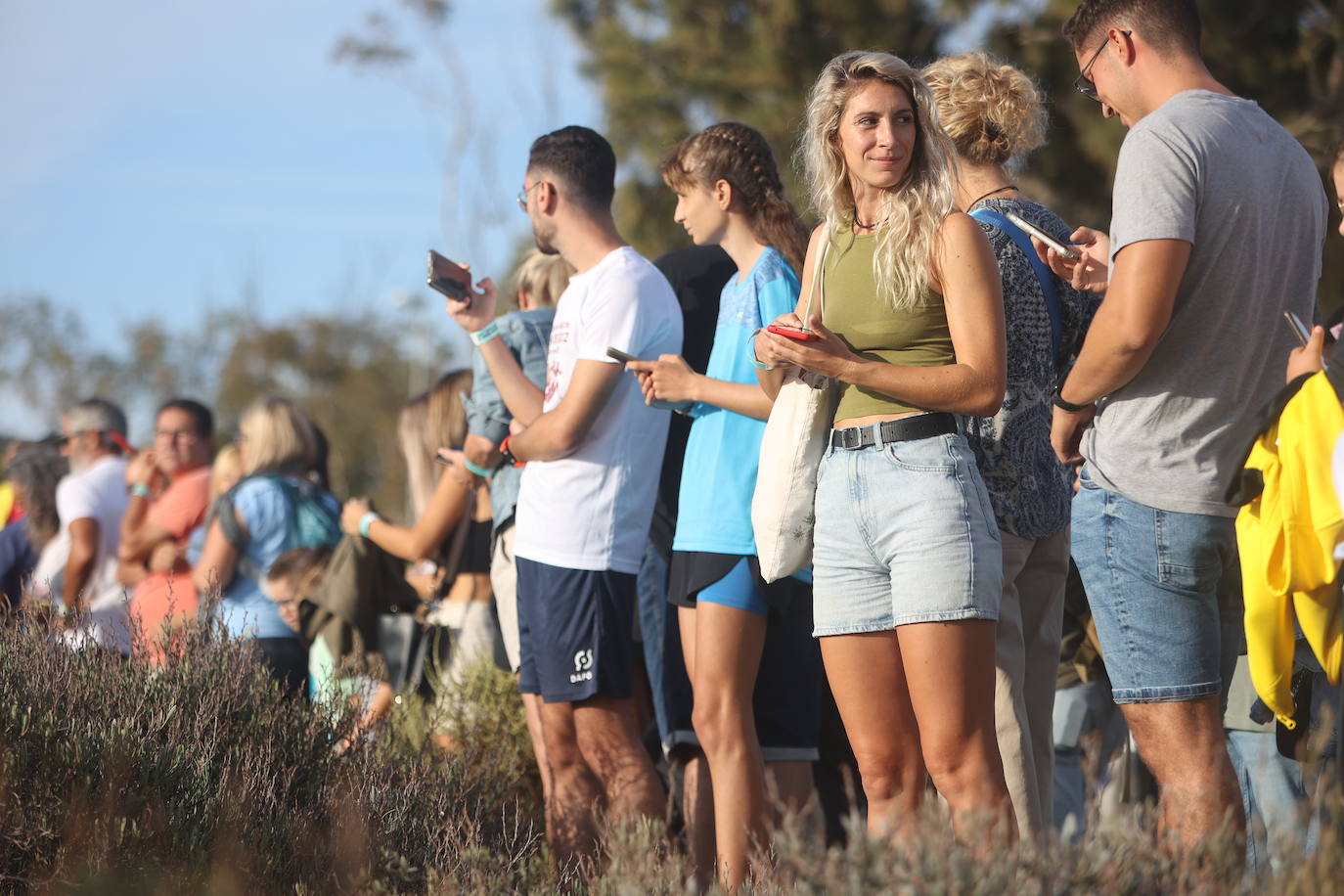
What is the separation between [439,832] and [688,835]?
97cm

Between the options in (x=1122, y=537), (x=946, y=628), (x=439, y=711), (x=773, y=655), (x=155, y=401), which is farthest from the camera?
(x=155, y=401)

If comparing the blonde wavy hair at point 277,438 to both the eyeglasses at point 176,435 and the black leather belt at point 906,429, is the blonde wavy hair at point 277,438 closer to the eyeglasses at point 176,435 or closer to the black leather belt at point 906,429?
the eyeglasses at point 176,435

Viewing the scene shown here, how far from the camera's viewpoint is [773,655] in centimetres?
399

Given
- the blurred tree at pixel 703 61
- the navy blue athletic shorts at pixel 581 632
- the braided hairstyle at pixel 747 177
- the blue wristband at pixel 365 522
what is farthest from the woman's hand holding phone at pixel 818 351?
the blurred tree at pixel 703 61

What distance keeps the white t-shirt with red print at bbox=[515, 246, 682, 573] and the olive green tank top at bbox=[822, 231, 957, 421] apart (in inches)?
40.8

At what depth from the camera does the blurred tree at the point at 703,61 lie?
10.4 metres

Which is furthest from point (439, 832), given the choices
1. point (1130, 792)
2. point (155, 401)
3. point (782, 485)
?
point (155, 401)

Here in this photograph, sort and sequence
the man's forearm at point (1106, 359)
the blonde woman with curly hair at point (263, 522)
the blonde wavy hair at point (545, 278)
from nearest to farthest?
the man's forearm at point (1106, 359), the blonde wavy hair at point (545, 278), the blonde woman with curly hair at point (263, 522)

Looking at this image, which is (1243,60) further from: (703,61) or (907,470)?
(907,470)

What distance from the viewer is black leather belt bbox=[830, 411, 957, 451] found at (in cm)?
287

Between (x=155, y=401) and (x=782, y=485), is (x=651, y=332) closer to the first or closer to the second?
(x=782, y=485)

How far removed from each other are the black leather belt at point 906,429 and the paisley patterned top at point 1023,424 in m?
0.20

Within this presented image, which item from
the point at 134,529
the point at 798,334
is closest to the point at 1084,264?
the point at 798,334

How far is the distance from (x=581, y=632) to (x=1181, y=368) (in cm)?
179
